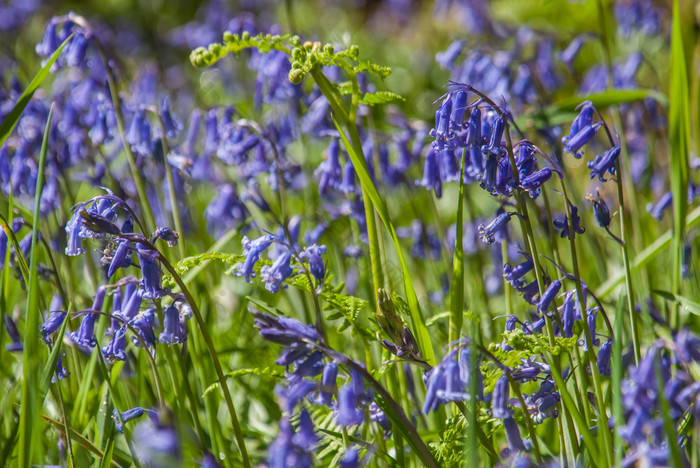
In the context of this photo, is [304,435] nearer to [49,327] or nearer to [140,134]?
[49,327]

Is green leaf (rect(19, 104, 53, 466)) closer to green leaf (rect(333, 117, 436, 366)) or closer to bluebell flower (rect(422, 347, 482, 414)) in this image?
green leaf (rect(333, 117, 436, 366))

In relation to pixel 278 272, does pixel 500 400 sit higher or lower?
lower

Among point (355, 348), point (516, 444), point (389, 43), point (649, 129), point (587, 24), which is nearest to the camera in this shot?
point (516, 444)

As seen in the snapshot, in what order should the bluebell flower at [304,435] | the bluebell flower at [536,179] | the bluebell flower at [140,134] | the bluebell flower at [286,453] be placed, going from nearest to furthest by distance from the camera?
1. the bluebell flower at [286,453]
2. the bluebell flower at [304,435]
3. the bluebell flower at [536,179]
4. the bluebell flower at [140,134]

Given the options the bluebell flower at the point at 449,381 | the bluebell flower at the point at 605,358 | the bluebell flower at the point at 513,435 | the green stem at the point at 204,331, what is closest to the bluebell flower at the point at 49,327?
the green stem at the point at 204,331

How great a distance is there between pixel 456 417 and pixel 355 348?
1267mm

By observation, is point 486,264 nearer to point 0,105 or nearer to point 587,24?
point 0,105

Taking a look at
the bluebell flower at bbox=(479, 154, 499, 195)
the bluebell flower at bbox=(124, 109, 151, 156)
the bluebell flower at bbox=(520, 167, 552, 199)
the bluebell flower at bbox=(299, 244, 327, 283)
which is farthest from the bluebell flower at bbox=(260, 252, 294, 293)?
the bluebell flower at bbox=(124, 109, 151, 156)

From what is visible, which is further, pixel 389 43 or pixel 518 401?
pixel 389 43

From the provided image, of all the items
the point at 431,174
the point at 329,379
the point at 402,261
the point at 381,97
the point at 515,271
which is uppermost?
the point at 381,97

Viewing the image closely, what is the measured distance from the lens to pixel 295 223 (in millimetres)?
3738

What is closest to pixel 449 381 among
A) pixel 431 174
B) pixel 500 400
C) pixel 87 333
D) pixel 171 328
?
pixel 500 400

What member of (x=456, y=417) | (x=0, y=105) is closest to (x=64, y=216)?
(x=0, y=105)

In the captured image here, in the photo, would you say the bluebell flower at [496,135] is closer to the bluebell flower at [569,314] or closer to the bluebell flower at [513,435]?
the bluebell flower at [569,314]
